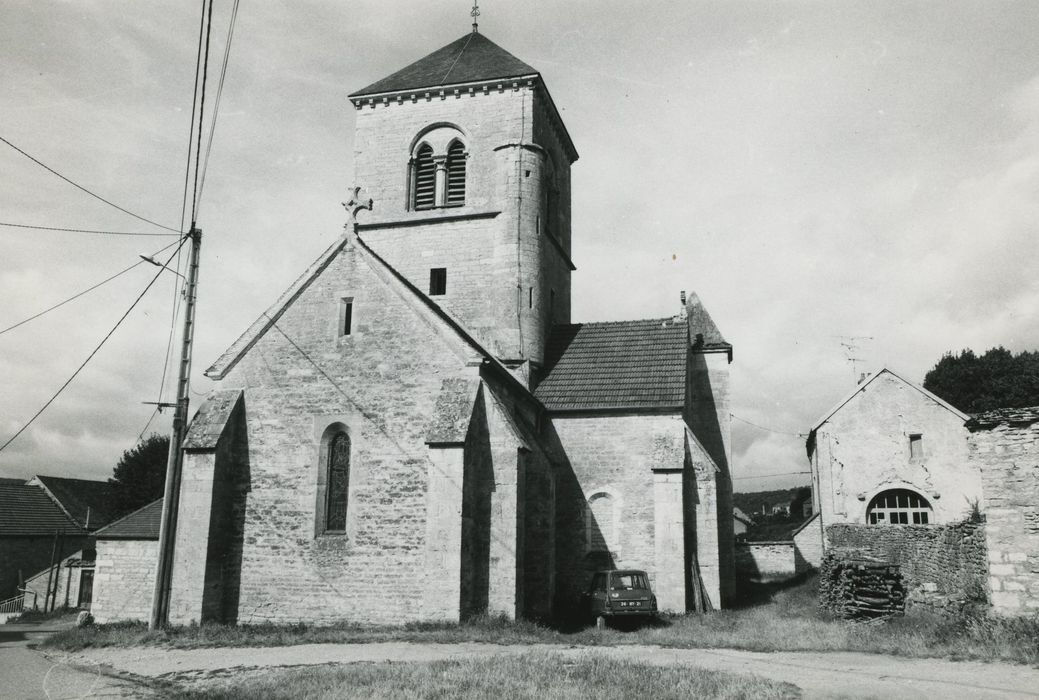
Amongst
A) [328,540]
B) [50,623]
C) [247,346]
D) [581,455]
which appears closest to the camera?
[328,540]

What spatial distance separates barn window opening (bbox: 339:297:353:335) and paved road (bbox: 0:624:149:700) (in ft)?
28.2

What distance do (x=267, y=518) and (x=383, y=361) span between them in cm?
446

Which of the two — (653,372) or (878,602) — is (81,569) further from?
(878,602)

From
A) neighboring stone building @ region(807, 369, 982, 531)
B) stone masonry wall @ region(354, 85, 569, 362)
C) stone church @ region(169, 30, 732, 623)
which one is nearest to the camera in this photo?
stone church @ region(169, 30, 732, 623)

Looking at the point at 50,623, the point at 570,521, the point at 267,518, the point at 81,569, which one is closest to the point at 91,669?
the point at 267,518

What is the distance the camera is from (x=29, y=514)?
45406 millimetres

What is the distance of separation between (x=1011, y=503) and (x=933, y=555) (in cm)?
399

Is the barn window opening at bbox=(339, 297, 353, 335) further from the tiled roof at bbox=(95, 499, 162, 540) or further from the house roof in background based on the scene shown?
the house roof in background

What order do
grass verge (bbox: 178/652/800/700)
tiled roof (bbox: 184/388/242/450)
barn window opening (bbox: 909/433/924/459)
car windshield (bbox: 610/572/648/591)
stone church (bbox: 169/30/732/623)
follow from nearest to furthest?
grass verge (bbox: 178/652/800/700)
stone church (bbox: 169/30/732/623)
tiled roof (bbox: 184/388/242/450)
car windshield (bbox: 610/572/648/591)
barn window opening (bbox: 909/433/924/459)

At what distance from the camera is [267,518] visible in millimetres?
17578

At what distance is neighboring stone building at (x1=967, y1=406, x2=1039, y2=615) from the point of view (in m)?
13.8

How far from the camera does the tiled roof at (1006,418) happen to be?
14297mm

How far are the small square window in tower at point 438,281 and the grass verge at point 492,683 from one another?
50.2ft

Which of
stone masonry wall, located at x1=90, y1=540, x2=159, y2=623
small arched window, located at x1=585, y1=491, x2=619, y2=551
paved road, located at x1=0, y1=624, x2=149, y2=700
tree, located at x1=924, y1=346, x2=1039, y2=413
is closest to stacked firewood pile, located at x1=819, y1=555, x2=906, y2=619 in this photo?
small arched window, located at x1=585, y1=491, x2=619, y2=551
